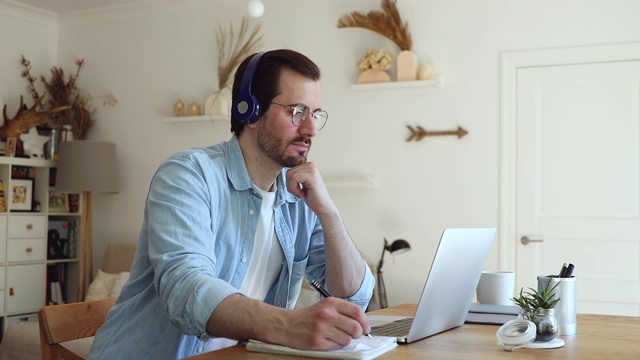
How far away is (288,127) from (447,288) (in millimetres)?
532

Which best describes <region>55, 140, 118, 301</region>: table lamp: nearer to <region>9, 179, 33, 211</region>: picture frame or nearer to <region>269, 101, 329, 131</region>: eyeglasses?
<region>9, 179, 33, 211</region>: picture frame

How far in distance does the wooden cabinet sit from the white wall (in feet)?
1.58

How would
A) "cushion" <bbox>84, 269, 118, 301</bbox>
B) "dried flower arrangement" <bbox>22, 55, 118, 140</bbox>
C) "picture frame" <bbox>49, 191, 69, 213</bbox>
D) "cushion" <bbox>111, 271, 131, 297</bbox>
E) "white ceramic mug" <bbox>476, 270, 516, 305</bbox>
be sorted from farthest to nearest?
"dried flower arrangement" <bbox>22, 55, 118, 140</bbox>
"picture frame" <bbox>49, 191, 69, 213</bbox>
"cushion" <bbox>84, 269, 118, 301</bbox>
"cushion" <bbox>111, 271, 131, 297</bbox>
"white ceramic mug" <bbox>476, 270, 516, 305</bbox>

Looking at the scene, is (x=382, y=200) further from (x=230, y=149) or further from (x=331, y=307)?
(x=331, y=307)

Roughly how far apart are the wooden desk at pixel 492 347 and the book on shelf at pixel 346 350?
1 centimetres

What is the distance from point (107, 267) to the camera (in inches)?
206

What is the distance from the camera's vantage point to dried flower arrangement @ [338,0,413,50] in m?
4.48

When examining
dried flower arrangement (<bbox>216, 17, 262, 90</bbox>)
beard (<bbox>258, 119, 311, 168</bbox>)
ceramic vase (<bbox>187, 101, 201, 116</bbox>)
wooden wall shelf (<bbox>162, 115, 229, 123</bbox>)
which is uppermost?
dried flower arrangement (<bbox>216, 17, 262, 90</bbox>)

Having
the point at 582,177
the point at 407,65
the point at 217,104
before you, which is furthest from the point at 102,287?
the point at 582,177

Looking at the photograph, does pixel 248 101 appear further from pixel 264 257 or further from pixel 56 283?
pixel 56 283

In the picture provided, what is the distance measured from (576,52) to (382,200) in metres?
1.42

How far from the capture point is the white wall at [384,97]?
4.32 meters

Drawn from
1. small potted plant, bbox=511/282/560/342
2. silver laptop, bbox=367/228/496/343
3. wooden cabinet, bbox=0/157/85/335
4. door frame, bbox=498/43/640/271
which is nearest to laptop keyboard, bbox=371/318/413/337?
silver laptop, bbox=367/228/496/343

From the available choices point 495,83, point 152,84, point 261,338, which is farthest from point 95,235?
point 261,338
